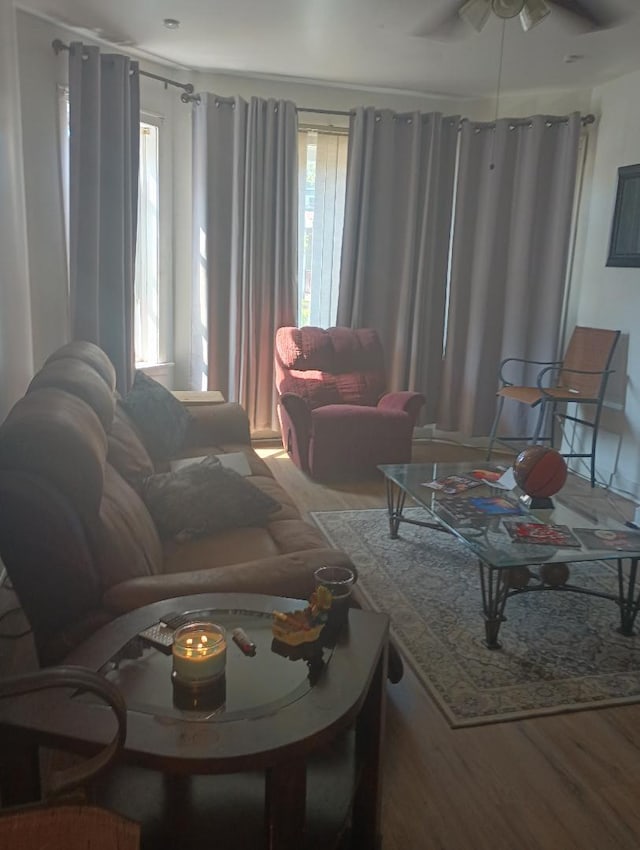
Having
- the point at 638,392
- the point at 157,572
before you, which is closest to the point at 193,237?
the point at 638,392

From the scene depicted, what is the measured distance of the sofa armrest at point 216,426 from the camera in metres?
3.70

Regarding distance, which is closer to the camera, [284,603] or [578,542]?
[284,603]

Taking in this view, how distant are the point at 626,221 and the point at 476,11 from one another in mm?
1974

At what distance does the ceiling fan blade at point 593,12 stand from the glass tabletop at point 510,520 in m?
2.12

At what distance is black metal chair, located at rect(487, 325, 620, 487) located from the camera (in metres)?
4.50

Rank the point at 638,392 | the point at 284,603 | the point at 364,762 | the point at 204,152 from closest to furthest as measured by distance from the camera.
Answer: the point at 364,762 → the point at 284,603 → the point at 638,392 → the point at 204,152

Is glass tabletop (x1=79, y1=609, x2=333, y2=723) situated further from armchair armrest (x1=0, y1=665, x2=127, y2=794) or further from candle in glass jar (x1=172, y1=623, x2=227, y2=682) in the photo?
armchair armrest (x1=0, y1=665, x2=127, y2=794)

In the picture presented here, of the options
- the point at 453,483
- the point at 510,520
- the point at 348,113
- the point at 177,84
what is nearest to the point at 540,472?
the point at 510,520

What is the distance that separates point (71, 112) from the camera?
3945mm

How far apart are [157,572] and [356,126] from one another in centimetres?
391

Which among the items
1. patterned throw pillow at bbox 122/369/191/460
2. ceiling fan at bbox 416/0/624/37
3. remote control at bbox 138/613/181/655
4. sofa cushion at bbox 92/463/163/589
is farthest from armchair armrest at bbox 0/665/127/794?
ceiling fan at bbox 416/0/624/37

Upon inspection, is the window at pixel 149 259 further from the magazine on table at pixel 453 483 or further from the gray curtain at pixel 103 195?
the magazine on table at pixel 453 483

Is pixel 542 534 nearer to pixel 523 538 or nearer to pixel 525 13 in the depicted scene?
pixel 523 538

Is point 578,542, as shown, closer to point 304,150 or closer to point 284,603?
point 284,603
